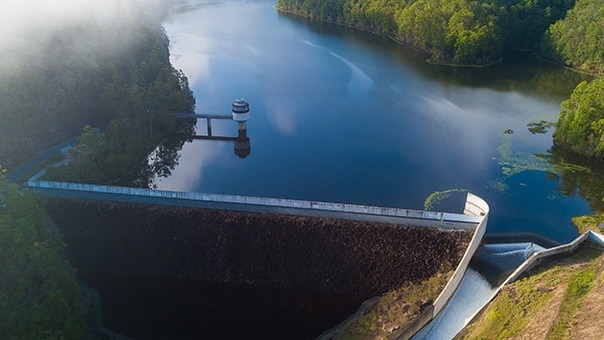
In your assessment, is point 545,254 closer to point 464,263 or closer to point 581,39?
point 464,263

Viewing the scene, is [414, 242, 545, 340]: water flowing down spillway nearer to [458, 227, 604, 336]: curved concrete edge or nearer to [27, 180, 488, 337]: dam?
[458, 227, 604, 336]: curved concrete edge

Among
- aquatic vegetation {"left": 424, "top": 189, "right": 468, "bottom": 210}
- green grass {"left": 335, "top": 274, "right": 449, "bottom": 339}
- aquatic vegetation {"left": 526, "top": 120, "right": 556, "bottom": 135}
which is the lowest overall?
green grass {"left": 335, "top": 274, "right": 449, "bottom": 339}

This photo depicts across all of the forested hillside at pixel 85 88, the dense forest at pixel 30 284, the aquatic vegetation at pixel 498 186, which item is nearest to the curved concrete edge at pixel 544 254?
the aquatic vegetation at pixel 498 186

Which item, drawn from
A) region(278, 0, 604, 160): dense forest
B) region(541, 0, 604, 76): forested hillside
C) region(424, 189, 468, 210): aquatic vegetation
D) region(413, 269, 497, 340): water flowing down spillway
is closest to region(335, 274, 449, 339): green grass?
region(413, 269, 497, 340): water flowing down spillway

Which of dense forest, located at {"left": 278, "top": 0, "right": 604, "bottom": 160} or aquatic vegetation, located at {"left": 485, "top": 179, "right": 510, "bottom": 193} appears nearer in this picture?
aquatic vegetation, located at {"left": 485, "top": 179, "right": 510, "bottom": 193}

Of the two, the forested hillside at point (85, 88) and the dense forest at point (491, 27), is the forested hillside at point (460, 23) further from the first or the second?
the forested hillside at point (85, 88)

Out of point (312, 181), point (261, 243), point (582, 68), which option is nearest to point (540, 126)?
point (312, 181)
